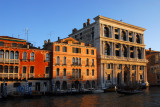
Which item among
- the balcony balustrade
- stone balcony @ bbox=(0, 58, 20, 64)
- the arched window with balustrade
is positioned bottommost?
the balcony balustrade

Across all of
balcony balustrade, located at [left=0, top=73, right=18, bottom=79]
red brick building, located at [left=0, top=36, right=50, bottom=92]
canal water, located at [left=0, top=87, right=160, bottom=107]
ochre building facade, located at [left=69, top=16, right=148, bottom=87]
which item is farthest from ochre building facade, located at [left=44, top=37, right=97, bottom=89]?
canal water, located at [left=0, top=87, right=160, bottom=107]

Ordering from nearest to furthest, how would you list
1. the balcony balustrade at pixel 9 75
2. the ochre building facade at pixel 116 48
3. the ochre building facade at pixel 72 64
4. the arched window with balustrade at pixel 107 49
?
the balcony balustrade at pixel 9 75 < the ochre building facade at pixel 72 64 < the ochre building facade at pixel 116 48 < the arched window with balustrade at pixel 107 49

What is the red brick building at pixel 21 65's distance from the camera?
37500 mm

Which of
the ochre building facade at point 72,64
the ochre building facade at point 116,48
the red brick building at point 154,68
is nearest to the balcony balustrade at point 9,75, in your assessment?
the ochre building facade at point 72,64

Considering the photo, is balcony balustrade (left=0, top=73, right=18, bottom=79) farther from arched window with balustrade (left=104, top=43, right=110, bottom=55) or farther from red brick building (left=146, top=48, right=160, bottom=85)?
red brick building (left=146, top=48, right=160, bottom=85)

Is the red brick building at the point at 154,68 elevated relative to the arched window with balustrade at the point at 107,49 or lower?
lower

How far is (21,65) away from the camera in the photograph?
1547 inches

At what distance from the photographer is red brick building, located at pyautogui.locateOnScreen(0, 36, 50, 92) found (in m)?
37.5

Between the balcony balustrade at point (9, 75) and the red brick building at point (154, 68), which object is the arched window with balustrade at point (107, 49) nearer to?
the red brick building at point (154, 68)

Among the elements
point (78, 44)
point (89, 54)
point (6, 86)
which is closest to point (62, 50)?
point (78, 44)

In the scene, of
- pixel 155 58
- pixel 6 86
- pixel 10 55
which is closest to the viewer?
pixel 6 86

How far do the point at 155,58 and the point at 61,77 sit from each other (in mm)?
46805

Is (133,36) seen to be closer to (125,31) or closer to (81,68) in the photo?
(125,31)

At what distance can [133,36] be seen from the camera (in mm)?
63406
